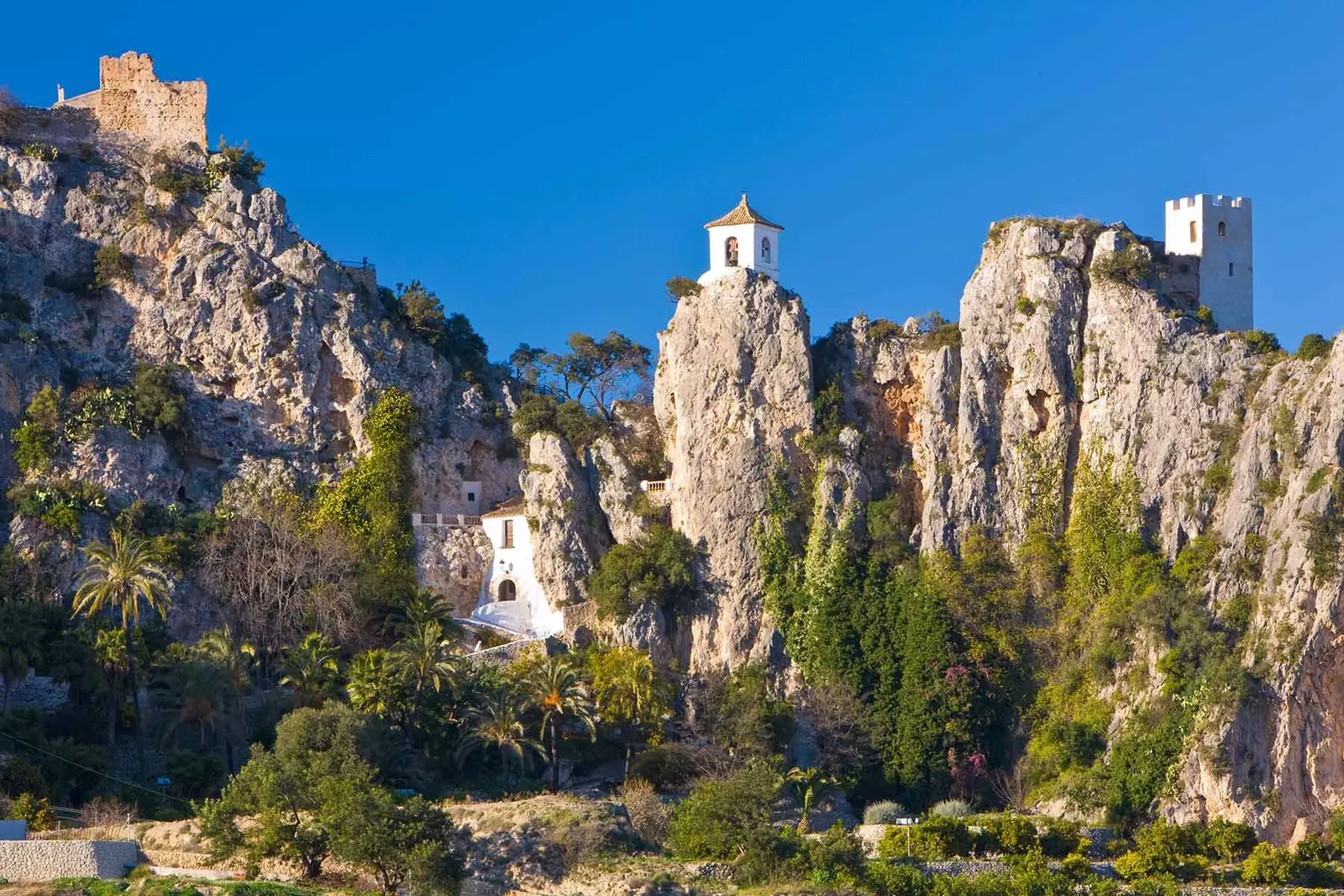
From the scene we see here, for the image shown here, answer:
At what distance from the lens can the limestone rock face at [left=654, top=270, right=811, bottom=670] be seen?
264ft

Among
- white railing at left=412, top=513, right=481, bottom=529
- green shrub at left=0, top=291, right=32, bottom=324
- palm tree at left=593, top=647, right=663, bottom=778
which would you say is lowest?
palm tree at left=593, top=647, right=663, bottom=778

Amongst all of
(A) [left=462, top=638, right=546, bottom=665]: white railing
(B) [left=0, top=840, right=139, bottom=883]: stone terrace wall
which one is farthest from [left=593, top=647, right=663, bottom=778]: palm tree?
(B) [left=0, top=840, right=139, bottom=883]: stone terrace wall

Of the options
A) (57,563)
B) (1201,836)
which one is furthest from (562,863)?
(57,563)

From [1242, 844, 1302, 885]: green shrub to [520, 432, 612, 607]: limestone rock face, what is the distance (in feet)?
74.2

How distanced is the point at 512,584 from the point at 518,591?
1.34ft

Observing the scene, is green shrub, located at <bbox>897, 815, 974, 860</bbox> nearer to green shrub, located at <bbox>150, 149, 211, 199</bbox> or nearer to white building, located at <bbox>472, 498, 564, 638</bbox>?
white building, located at <bbox>472, 498, 564, 638</bbox>

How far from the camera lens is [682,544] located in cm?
8094

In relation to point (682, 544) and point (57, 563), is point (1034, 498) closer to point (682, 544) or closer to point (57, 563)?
point (682, 544)

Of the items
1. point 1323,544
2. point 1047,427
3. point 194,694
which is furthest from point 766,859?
point 1047,427

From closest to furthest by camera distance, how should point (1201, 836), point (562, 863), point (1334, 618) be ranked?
point (562, 863)
point (1201, 836)
point (1334, 618)

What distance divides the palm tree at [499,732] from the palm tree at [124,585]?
27.4 feet

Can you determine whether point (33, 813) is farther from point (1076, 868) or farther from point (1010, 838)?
point (1076, 868)

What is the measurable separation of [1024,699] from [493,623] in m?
15.6

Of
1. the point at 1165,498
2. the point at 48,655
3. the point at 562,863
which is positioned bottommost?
the point at 562,863
